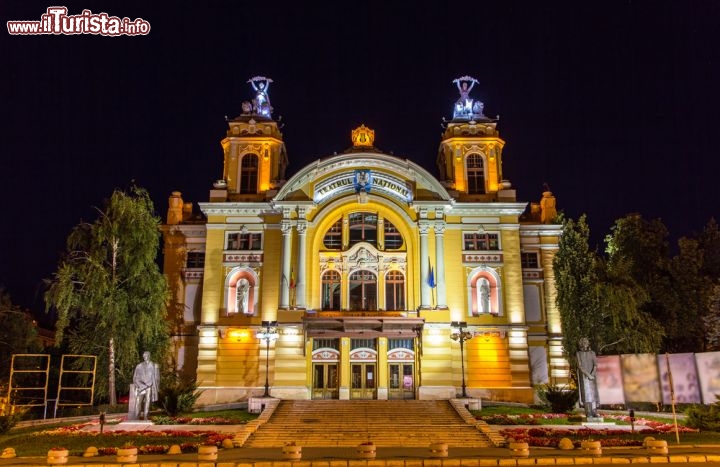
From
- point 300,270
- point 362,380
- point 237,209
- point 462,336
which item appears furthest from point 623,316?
point 237,209

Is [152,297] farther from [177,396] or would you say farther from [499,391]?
[499,391]

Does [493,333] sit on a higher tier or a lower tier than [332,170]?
lower

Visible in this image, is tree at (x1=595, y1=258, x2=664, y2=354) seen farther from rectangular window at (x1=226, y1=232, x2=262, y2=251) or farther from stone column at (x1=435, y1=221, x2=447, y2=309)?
rectangular window at (x1=226, y1=232, x2=262, y2=251)

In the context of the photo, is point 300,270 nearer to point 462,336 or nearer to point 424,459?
point 462,336

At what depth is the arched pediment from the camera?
36.9m

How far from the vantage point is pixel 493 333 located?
1404 inches

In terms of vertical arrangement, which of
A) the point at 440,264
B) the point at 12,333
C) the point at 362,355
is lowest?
the point at 362,355

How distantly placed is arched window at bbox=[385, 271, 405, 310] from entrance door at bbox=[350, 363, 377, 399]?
12.1 feet

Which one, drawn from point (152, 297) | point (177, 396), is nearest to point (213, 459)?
point (177, 396)

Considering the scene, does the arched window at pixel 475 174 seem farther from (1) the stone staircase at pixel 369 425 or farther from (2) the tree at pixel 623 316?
(1) the stone staircase at pixel 369 425

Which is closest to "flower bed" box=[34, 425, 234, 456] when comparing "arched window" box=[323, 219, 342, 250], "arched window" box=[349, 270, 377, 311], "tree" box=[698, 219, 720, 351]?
"arched window" box=[349, 270, 377, 311]

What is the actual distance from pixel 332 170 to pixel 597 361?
1848cm

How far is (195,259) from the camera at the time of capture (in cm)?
3881

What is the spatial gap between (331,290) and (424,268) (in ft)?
18.6
